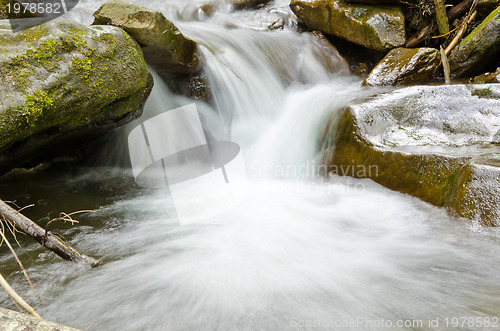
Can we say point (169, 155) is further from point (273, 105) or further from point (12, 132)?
point (12, 132)

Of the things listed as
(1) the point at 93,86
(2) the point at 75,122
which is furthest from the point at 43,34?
(2) the point at 75,122

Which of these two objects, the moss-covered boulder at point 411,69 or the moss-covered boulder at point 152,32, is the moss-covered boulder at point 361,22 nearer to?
the moss-covered boulder at point 411,69

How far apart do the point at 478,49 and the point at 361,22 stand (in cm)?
235

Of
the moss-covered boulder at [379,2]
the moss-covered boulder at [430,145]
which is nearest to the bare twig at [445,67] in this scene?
the moss-covered boulder at [379,2]

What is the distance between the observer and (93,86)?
3279 millimetres

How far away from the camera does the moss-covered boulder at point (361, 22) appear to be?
6.63m

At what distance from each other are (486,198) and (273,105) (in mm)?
4306

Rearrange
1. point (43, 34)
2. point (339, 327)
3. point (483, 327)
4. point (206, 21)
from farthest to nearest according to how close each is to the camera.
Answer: point (206, 21) < point (43, 34) < point (339, 327) < point (483, 327)

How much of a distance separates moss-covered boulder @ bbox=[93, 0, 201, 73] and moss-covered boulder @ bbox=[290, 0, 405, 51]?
12.7ft

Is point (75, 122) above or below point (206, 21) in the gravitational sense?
below

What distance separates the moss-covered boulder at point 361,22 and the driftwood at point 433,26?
54cm

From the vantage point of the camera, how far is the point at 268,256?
2727 millimetres

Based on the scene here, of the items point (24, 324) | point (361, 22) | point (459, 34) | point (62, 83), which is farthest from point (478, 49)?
point (24, 324)

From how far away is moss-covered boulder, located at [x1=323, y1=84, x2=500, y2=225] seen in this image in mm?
2754
